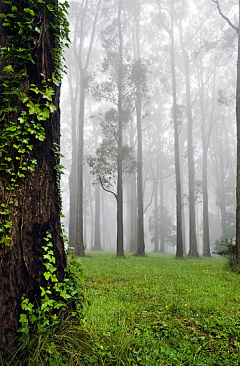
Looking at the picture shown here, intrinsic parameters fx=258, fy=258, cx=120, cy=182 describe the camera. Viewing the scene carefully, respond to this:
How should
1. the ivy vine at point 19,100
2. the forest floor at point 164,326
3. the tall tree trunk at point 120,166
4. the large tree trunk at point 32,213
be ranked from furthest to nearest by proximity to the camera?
the tall tree trunk at point 120,166, the forest floor at point 164,326, the ivy vine at point 19,100, the large tree trunk at point 32,213

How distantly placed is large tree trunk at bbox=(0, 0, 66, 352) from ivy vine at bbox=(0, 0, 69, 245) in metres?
0.02

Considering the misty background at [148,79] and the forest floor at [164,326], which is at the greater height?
the misty background at [148,79]

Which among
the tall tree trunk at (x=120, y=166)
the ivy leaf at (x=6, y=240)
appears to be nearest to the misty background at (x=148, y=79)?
the tall tree trunk at (x=120, y=166)

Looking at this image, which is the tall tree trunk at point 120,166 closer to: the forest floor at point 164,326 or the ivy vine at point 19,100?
the forest floor at point 164,326

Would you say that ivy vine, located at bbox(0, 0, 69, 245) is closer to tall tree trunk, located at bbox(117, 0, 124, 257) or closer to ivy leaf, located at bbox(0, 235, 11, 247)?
ivy leaf, located at bbox(0, 235, 11, 247)

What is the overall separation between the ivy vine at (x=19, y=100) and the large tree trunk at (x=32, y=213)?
2 centimetres

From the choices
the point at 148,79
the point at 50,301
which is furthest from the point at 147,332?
the point at 148,79

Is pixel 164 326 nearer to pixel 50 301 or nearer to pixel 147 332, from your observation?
pixel 147 332

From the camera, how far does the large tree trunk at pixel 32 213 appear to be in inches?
80.0

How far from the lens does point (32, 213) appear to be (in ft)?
7.39

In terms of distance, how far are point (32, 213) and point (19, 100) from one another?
1.02 metres

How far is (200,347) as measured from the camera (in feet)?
8.42

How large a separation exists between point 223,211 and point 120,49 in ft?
53.6

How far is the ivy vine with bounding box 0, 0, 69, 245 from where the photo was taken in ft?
7.27
